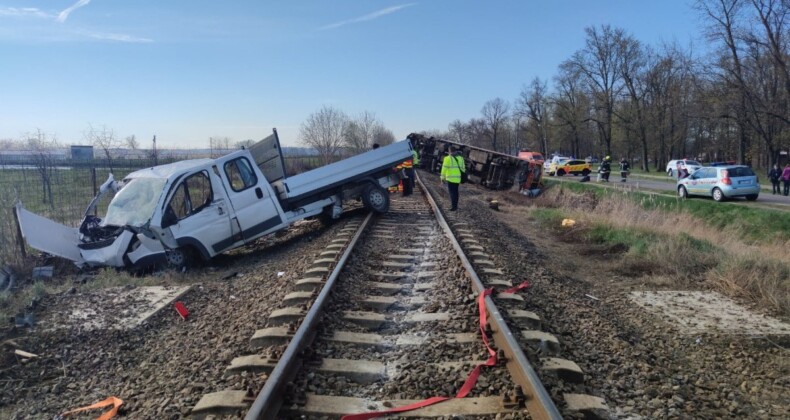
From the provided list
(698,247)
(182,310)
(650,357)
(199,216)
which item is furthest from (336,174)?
(650,357)

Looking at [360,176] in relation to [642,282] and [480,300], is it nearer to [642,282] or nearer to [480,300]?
[642,282]

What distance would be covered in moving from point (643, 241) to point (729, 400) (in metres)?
7.40

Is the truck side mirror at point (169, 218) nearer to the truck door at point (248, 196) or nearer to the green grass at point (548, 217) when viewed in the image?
the truck door at point (248, 196)

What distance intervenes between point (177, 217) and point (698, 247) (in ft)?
32.5

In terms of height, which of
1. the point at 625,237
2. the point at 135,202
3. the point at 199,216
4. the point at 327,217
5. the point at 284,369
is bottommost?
the point at 625,237

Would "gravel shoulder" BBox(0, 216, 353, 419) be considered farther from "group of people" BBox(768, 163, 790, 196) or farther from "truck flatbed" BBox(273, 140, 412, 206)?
"group of people" BBox(768, 163, 790, 196)

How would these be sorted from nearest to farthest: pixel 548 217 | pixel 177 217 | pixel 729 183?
pixel 177 217 < pixel 548 217 < pixel 729 183

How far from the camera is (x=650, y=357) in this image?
4.92 m

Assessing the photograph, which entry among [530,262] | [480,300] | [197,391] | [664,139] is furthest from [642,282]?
[664,139]

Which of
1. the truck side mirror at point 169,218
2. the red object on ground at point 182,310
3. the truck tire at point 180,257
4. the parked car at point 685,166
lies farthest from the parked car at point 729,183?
the red object on ground at point 182,310

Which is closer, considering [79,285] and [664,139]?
[79,285]

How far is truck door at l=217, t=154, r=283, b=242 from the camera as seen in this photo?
1045cm

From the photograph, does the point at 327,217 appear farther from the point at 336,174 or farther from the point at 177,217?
the point at 177,217

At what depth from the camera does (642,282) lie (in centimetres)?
841
